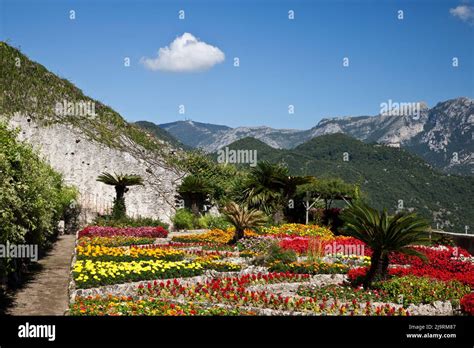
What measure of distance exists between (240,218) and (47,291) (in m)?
8.72

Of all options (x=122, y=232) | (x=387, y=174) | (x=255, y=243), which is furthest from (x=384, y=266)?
(x=387, y=174)

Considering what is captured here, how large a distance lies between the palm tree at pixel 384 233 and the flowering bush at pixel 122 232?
12.5 metres

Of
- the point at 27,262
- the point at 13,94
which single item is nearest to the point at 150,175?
the point at 13,94

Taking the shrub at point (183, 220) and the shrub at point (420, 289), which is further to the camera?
the shrub at point (183, 220)

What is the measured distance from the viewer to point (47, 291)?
13406mm

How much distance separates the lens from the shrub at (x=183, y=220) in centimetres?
2916

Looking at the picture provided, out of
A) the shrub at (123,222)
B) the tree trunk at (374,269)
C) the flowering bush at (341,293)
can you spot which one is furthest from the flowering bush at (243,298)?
Result: the shrub at (123,222)

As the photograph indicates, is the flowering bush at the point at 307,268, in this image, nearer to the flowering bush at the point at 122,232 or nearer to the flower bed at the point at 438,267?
the flower bed at the point at 438,267

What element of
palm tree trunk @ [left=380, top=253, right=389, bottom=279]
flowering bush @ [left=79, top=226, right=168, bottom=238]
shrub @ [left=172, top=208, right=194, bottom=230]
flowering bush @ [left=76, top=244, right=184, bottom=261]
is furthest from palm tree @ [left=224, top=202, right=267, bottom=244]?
shrub @ [left=172, top=208, right=194, bottom=230]

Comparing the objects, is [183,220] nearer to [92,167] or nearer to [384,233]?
[92,167]
